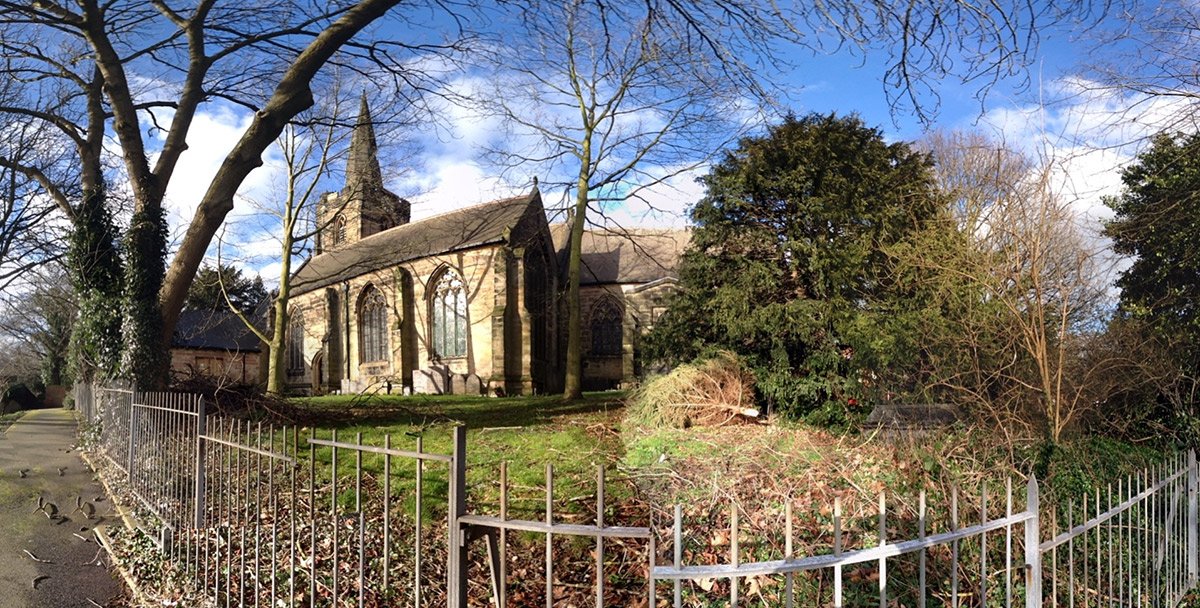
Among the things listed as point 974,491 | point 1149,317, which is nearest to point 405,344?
point 1149,317

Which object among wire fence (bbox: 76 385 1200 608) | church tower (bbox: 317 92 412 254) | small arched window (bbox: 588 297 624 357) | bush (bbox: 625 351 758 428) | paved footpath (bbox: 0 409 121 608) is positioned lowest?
paved footpath (bbox: 0 409 121 608)

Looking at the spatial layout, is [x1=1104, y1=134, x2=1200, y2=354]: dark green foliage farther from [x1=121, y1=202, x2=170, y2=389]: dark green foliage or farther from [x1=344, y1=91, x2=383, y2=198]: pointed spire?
[x1=344, y1=91, x2=383, y2=198]: pointed spire

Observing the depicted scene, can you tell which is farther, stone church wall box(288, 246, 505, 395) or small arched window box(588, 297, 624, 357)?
small arched window box(588, 297, 624, 357)

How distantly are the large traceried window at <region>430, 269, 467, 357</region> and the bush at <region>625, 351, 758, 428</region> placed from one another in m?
18.2

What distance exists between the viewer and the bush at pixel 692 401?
11.8m

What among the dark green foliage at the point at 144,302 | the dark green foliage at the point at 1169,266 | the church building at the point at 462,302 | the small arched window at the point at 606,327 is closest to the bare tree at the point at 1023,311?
the dark green foliage at the point at 1169,266

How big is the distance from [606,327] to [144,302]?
2299 cm

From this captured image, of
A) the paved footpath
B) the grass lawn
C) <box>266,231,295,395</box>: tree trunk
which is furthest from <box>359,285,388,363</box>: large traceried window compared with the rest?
the paved footpath

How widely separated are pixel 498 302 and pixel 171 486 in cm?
2139

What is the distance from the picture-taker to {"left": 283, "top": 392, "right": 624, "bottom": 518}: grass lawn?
7.42 metres

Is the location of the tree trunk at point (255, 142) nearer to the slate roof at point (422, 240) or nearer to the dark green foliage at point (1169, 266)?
the dark green foliage at point (1169, 266)

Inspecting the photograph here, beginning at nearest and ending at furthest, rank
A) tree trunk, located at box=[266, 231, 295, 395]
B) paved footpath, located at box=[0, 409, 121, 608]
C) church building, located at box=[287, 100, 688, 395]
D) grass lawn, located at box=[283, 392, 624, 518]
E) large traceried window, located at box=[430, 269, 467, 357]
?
paved footpath, located at box=[0, 409, 121, 608], grass lawn, located at box=[283, 392, 624, 518], tree trunk, located at box=[266, 231, 295, 395], church building, located at box=[287, 100, 688, 395], large traceried window, located at box=[430, 269, 467, 357]

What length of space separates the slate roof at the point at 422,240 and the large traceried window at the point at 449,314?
1.40 meters

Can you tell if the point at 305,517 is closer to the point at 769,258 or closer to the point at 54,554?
the point at 54,554
